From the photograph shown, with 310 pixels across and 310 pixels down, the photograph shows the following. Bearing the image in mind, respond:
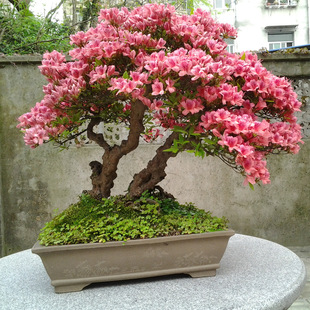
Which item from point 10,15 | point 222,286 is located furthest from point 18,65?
point 222,286

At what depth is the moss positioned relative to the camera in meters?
1.23

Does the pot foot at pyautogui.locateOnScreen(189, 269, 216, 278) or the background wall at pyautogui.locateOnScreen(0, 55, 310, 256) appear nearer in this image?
the pot foot at pyautogui.locateOnScreen(189, 269, 216, 278)

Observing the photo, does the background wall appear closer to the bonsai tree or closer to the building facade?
the bonsai tree

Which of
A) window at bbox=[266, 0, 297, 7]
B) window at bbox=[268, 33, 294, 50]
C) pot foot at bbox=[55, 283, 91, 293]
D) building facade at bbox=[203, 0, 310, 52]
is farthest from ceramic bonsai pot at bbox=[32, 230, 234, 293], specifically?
window at bbox=[266, 0, 297, 7]

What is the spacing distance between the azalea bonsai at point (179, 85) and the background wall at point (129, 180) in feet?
5.88

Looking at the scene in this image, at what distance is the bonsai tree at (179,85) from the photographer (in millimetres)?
→ 1096

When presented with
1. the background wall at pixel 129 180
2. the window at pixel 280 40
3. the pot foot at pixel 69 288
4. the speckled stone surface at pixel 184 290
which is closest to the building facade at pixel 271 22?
the window at pixel 280 40

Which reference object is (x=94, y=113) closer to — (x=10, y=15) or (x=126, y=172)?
(x=126, y=172)

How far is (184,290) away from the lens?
1137mm

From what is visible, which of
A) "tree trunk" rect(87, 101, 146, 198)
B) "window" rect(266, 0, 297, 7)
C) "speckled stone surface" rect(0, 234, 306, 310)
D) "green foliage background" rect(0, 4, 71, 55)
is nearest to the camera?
"speckled stone surface" rect(0, 234, 306, 310)

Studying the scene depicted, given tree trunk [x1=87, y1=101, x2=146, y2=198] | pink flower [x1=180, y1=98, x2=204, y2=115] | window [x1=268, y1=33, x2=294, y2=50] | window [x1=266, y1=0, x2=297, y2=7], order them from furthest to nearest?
1. window [x1=268, y1=33, x2=294, y2=50]
2. window [x1=266, y1=0, x2=297, y2=7]
3. tree trunk [x1=87, y1=101, x2=146, y2=198]
4. pink flower [x1=180, y1=98, x2=204, y2=115]

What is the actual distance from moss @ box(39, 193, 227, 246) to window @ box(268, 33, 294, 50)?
10.2 meters

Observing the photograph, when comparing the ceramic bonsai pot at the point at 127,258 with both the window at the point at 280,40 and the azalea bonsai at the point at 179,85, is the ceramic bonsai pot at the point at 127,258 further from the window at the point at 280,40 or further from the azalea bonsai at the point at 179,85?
the window at the point at 280,40

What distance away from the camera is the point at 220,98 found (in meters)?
1.17
